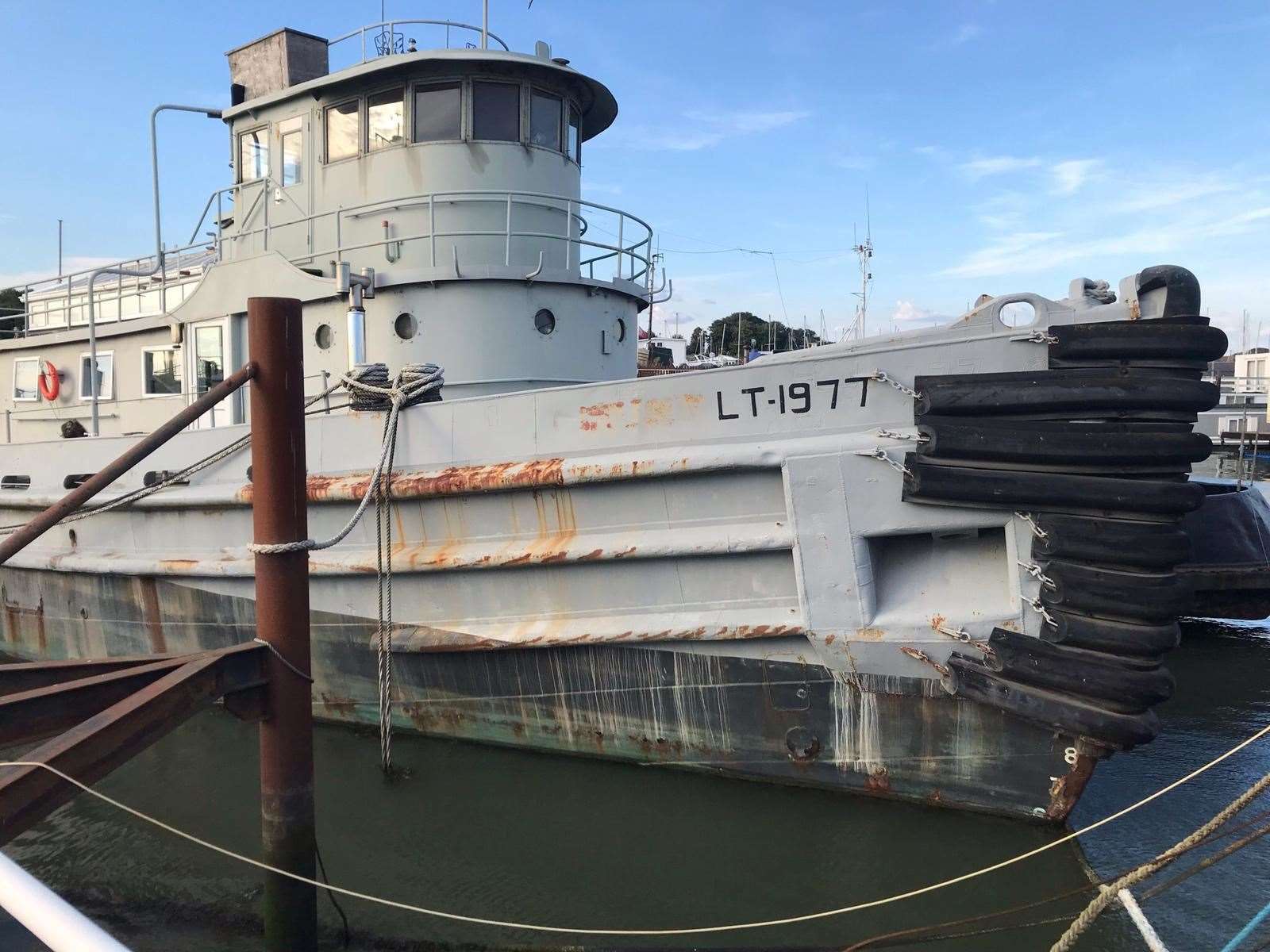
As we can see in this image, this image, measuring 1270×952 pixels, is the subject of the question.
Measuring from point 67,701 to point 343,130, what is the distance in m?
6.03

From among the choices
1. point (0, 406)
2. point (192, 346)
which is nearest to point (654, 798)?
point (192, 346)

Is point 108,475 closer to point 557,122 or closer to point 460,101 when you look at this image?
point 460,101

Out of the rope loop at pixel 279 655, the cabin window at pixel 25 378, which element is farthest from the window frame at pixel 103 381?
the rope loop at pixel 279 655

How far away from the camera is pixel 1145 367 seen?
4656mm

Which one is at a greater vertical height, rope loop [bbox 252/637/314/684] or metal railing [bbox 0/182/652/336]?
metal railing [bbox 0/182/652/336]

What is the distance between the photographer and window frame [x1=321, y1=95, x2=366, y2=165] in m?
8.19

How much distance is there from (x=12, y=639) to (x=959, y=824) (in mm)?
9013

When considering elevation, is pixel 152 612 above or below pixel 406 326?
below

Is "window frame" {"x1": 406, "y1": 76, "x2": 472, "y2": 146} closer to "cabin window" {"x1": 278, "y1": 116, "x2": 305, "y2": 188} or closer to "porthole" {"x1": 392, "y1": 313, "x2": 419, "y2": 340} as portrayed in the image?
"cabin window" {"x1": 278, "y1": 116, "x2": 305, "y2": 188}

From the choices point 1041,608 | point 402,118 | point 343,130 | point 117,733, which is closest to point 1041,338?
point 1041,608

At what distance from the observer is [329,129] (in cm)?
842

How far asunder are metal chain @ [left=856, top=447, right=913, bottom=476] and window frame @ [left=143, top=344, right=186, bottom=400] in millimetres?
6627

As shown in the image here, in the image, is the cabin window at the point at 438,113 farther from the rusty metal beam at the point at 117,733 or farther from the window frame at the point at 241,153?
the rusty metal beam at the point at 117,733

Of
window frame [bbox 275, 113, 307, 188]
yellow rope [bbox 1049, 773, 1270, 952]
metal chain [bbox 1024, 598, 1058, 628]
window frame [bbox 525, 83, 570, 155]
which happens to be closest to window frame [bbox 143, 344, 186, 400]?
window frame [bbox 275, 113, 307, 188]
